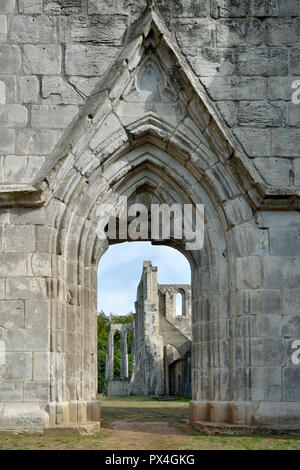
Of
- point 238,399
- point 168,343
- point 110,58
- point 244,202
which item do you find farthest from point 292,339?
point 168,343

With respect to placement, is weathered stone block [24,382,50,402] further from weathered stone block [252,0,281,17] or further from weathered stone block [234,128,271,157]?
weathered stone block [252,0,281,17]

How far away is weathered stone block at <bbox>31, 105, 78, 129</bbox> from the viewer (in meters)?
8.55

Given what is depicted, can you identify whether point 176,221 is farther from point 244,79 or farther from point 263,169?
point 244,79

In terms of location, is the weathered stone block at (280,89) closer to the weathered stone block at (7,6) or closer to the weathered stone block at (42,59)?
the weathered stone block at (42,59)

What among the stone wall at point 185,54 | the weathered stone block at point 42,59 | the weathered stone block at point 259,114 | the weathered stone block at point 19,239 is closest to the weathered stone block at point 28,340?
the weathered stone block at point 19,239

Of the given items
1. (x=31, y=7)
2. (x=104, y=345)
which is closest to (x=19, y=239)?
(x=31, y=7)

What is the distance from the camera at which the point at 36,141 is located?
27.9 feet

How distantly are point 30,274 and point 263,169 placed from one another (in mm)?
3361

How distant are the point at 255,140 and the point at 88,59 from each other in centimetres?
254

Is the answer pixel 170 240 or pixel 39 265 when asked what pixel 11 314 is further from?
pixel 170 240

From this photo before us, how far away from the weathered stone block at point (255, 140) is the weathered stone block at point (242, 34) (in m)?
1.26

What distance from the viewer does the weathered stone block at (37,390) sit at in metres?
7.80

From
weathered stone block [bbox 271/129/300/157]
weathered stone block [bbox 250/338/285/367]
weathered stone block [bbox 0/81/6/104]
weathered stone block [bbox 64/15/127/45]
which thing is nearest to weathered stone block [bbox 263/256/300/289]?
weathered stone block [bbox 250/338/285/367]

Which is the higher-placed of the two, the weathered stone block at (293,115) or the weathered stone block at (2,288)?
the weathered stone block at (293,115)
